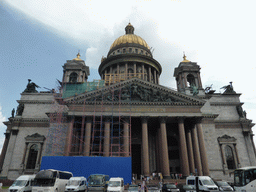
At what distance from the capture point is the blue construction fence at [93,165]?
25.8 metres

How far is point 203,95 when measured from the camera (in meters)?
42.9

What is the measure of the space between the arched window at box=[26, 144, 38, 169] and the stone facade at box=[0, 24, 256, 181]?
173 millimetres

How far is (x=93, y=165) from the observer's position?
26094 mm

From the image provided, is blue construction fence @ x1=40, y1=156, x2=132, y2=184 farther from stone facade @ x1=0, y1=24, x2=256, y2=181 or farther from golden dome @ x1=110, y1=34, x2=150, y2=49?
golden dome @ x1=110, y1=34, x2=150, y2=49

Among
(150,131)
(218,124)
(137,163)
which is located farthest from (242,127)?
(137,163)

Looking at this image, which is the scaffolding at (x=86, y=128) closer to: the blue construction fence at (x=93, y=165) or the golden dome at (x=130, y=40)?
the blue construction fence at (x=93, y=165)

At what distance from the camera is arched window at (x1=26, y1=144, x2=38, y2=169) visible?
36128 mm

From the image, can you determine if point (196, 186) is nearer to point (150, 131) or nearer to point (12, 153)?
point (150, 131)

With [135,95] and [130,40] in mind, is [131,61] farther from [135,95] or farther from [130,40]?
[135,95]

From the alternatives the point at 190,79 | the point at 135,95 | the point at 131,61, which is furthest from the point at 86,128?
the point at 190,79

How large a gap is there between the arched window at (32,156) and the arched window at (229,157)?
37663 millimetres

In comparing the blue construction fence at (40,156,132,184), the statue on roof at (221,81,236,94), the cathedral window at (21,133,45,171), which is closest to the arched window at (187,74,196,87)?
the statue on roof at (221,81,236,94)

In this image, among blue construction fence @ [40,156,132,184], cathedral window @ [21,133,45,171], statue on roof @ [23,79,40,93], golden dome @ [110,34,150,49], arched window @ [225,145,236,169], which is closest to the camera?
blue construction fence @ [40,156,132,184]

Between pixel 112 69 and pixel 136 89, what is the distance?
2397 centimetres
